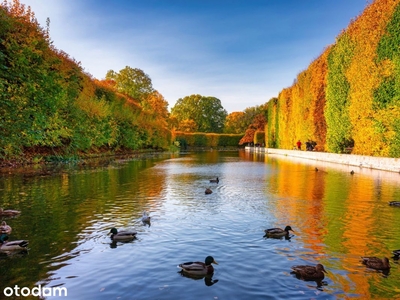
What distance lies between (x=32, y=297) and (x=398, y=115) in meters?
24.1

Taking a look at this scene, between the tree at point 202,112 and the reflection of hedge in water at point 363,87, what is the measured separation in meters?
85.4

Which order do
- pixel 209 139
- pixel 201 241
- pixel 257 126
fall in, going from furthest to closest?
pixel 209 139, pixel 257 126, pixel 201 241

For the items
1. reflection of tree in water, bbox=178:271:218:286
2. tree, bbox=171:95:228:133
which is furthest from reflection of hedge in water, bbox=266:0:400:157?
tree, bbox=171:95:228:133

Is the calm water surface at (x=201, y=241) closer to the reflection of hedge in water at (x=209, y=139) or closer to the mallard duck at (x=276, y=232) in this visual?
the mallard duck at (x=276, y=232)

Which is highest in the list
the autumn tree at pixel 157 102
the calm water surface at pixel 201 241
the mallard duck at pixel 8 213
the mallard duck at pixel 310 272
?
the autumn tree at pixel 157 102

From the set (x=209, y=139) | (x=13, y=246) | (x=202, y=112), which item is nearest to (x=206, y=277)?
(x=13, y=246)

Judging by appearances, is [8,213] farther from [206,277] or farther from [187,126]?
[187,126]

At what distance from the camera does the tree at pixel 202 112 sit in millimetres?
129750

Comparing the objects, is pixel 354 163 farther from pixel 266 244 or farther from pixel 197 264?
pixel 197 264

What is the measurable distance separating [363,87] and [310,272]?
25.5 meters


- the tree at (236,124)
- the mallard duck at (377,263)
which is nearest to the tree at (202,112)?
the tree at (236,124)

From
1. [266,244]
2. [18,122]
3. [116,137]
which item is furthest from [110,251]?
[116,137]

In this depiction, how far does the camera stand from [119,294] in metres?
5.67

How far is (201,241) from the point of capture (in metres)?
8.40
